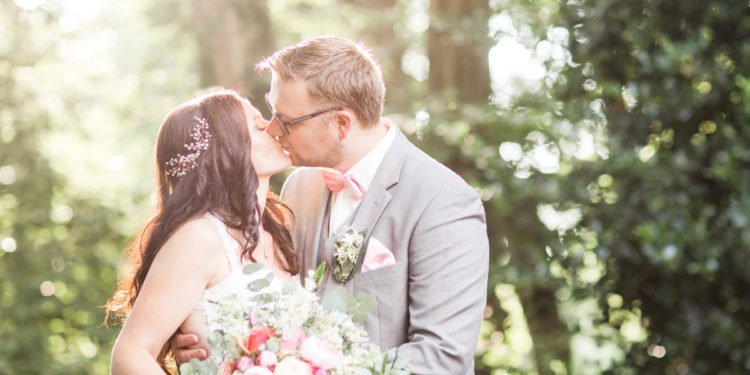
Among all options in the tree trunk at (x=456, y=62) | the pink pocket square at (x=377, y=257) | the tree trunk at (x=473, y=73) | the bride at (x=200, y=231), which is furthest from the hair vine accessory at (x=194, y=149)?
the tree trunk at (x=456, y=62)

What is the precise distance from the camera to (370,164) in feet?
10.4

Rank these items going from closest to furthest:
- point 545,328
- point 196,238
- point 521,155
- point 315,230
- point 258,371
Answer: point 258,371 < point 196,238 < point 315,230 < point 521,155 < point 545,328

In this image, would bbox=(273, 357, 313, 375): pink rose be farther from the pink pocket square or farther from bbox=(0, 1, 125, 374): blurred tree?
bbox=(0, 1, 125, 374): blurred tree

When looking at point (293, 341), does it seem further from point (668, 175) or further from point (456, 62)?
point (456, 62)

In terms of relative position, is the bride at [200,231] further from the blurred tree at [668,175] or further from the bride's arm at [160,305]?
the blurred tree at [668,175]

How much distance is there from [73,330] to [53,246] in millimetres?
653

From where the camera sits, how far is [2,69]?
7.21m

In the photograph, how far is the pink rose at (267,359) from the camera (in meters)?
2.42

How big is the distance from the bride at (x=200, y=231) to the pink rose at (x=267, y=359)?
0.47 metres

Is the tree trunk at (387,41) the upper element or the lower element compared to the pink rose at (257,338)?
Result: lower

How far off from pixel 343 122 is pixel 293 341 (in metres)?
0.89

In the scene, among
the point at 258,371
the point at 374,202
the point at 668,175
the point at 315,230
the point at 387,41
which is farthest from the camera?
the point at 387,41

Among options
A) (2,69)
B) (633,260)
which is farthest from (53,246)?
Answer: (633,260)

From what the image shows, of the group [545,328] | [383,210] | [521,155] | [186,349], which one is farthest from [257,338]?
[545,328]
